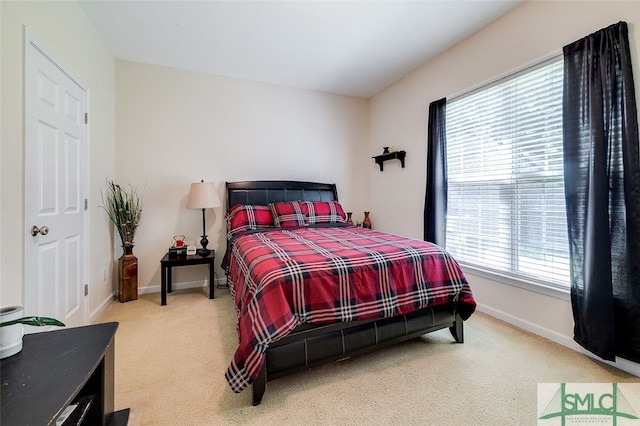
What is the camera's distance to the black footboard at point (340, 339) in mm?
1513

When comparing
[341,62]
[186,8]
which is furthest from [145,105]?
[341,62]

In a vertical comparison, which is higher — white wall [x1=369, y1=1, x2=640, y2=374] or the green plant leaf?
white wall [x1=369, y1=1, x2=640, y2=374]

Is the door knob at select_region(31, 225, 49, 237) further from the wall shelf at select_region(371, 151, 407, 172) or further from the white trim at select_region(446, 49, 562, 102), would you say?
the white trim at select_region(446, 49, 562, 102)

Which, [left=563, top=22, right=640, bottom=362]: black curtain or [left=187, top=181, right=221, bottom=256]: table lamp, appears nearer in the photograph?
[left=563, top=22, right=640, bottom=362]: black curtain

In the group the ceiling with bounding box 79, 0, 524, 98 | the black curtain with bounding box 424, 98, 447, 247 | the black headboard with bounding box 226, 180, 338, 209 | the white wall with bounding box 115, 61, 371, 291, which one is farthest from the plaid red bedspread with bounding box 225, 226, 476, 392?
the ceiling with bounding box 79, 0, 524, 98

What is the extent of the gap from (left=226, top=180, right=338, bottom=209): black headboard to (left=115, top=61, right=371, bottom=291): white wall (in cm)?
18

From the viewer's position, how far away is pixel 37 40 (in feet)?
5.45

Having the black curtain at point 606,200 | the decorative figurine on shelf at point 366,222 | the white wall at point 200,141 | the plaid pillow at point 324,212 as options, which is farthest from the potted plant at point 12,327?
the decorative figurine on shelf at point 366,222

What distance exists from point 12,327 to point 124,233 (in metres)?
2.26

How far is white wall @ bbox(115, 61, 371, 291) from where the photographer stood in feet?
10.5

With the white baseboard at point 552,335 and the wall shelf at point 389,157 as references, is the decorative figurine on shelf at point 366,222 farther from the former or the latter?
the white baseboard at point 552,335

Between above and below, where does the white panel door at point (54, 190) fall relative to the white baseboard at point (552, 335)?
above

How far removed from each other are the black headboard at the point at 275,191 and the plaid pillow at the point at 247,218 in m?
0.22

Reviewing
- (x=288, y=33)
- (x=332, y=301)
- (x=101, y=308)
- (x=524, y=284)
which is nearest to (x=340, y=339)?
(x=332, y=301)
